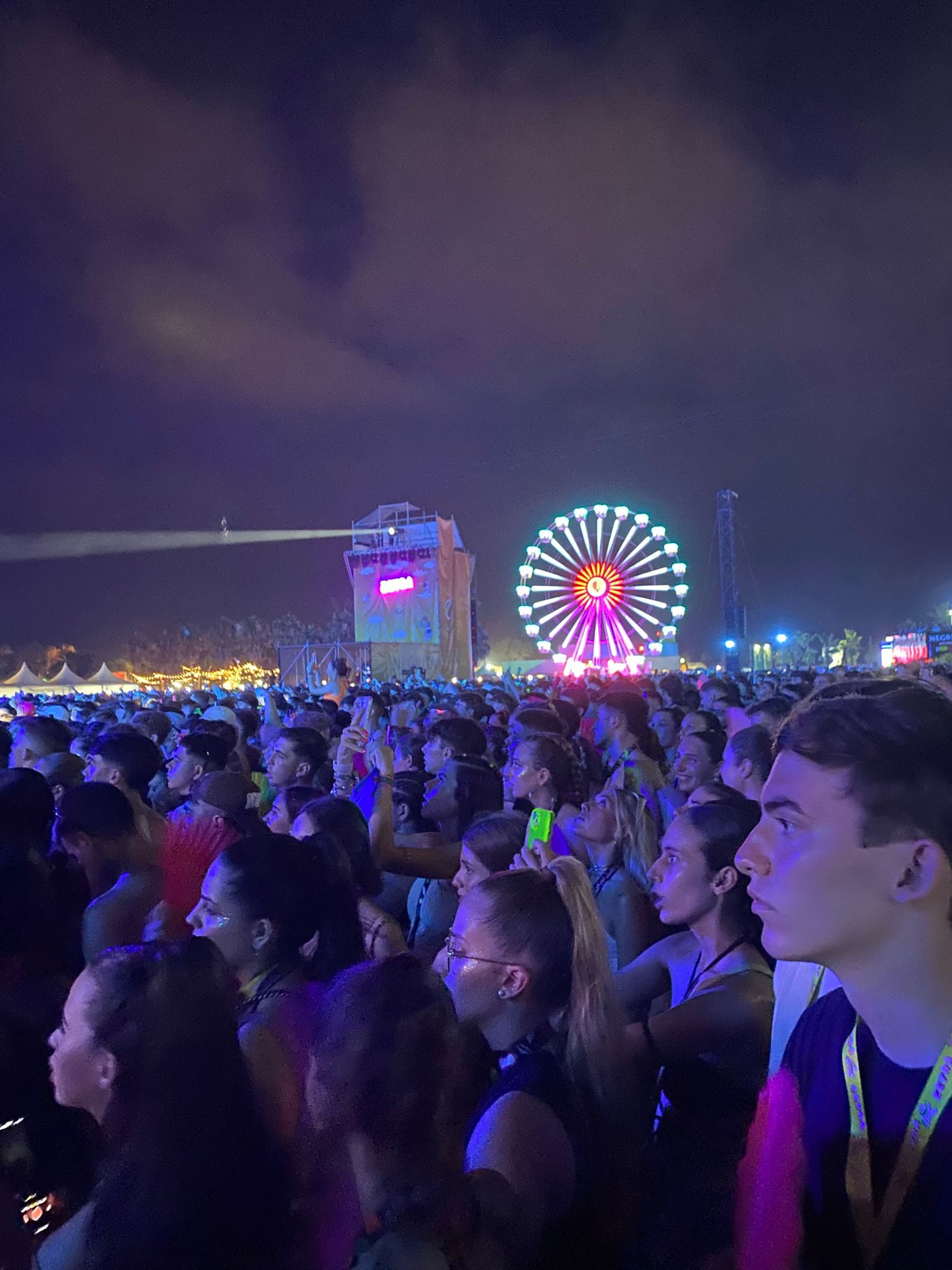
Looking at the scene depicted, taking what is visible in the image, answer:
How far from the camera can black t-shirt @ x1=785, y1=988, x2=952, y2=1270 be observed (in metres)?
1.30

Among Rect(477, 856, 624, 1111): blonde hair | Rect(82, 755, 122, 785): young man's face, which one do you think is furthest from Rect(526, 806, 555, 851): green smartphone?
Rect(82, 755, 122, 785): young man's face

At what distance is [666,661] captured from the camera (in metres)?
68.5

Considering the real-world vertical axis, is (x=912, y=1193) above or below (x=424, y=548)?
below

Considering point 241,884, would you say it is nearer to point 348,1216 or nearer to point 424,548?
point 348,1216

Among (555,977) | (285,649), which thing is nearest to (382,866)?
(555,977)

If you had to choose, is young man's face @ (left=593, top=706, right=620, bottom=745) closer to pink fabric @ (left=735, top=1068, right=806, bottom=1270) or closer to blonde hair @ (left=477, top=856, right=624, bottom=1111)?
blonde hair @ (left=477, top=856, right=624, bottom=1111)

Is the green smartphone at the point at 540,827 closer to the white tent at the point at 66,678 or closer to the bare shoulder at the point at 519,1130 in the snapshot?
the bare shoulder at the point at 519,1130

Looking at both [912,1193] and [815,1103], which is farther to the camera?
[815,1103]

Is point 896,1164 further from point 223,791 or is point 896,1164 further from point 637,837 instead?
point 223,791

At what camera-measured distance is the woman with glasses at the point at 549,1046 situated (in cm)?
176

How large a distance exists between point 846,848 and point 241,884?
1.86 metres

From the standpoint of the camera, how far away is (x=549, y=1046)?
2082 millimetres

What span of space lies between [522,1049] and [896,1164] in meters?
0.94

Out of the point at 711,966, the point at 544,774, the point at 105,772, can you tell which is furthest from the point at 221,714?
the point at 711,966
